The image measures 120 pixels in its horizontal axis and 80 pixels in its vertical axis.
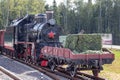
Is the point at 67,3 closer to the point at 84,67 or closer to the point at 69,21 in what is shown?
the point at 69,21

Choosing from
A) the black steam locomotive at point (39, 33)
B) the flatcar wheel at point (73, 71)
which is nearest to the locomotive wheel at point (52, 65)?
the black steam locomotive at point (39, 33)

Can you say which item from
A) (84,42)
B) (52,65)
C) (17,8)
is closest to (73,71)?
(84,42)

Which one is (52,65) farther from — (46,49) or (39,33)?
(39,33)

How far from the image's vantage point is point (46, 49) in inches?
778

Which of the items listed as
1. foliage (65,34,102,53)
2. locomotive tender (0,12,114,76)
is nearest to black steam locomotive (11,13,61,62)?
locomotive tender (0,12,114,76)

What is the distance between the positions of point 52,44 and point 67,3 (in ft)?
290

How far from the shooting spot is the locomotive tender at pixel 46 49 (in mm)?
16039

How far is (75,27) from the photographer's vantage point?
101875 millimetres

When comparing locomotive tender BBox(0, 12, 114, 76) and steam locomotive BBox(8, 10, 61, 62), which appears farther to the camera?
steam locomotive BBox(8, 10, 61, 62)

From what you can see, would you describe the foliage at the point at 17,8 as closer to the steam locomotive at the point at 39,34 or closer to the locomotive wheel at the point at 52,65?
the steam locomotive at the point at 39,34

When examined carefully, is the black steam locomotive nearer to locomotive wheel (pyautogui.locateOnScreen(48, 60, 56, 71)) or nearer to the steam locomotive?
the steam locomotive

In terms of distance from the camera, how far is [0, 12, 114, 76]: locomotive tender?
631 inches

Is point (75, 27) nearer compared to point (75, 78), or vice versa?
point (75, 78)

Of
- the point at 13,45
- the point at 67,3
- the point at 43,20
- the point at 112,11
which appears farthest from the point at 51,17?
the point at 67,3
